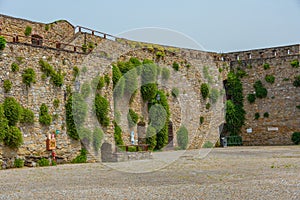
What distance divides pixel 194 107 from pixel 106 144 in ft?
30.5

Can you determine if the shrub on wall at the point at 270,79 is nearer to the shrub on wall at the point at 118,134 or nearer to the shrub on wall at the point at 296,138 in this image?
the shrub on wall at the point at 296,138

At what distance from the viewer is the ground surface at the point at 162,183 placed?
28.9 ft

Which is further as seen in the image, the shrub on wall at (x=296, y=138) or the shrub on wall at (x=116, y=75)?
the shrub on wall at (x=296, y=138)

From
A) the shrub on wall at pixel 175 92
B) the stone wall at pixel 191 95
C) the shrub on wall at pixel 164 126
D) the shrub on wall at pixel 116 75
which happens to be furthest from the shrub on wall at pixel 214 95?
the shrub on wall at pixel 116 75

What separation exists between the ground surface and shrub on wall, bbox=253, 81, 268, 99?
1510 cm

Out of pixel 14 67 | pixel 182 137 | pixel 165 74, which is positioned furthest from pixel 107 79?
pixel 182 137

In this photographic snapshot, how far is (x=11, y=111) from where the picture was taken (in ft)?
50.8

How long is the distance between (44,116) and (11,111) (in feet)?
4.78

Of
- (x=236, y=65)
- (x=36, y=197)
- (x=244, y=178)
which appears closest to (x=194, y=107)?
(x=236, y=65)

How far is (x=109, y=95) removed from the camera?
1953 centimetres

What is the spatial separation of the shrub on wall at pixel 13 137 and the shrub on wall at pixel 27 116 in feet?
1.45

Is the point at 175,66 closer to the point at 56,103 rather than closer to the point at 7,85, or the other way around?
the point at 56,103

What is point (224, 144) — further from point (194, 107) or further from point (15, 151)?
point (15, 151)

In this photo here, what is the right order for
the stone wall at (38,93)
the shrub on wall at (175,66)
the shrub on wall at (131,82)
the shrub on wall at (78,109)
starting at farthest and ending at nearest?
the shrub on wall at (175,66) → the shrub on wall at (131,82) → the shrub on wall at (78,109) → the stone wall at (38,93)
